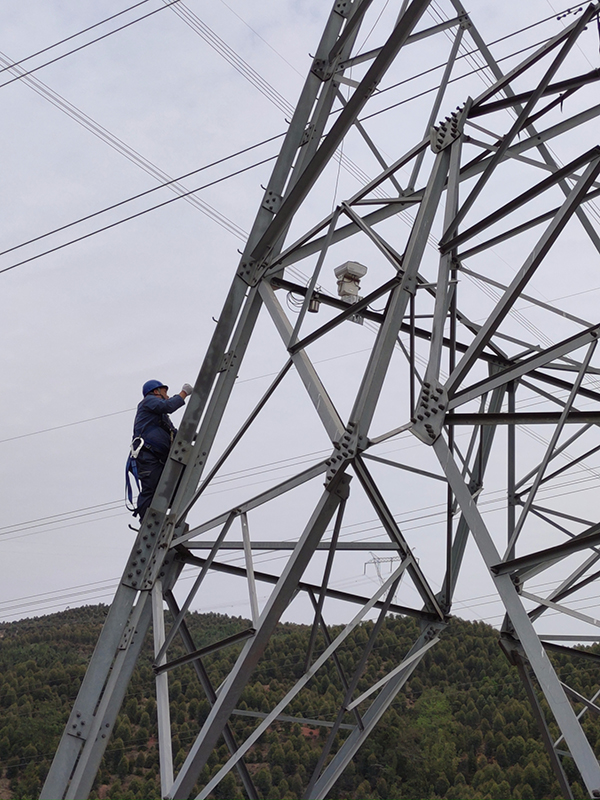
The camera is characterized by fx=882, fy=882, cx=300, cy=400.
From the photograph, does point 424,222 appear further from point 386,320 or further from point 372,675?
point 372,675

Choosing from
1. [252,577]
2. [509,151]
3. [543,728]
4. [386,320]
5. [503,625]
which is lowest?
[543,728]

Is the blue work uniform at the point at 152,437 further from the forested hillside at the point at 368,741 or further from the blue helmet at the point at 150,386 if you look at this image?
the forested hillside at the point at 368,741

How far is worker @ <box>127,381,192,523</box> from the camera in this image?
9.40m

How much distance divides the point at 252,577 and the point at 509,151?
175 inches

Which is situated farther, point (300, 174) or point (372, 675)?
point (372, 675)

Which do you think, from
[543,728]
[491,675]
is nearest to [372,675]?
[491,675]

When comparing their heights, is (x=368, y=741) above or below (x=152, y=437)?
above

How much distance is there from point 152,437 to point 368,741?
3167cm

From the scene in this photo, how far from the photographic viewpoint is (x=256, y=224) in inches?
369

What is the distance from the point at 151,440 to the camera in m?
9.55

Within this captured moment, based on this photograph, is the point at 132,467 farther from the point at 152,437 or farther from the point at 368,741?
the point at 368,741

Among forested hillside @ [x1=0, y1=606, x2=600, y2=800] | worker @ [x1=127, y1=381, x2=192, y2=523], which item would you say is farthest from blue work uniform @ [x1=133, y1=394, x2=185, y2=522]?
forested hillside @ [x1=0, y1=606, x2=600, y2=800]

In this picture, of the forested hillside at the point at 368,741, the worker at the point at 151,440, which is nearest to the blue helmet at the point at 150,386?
the worker at the point at 151,440

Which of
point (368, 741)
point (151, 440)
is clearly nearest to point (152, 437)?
point (151, 440)
